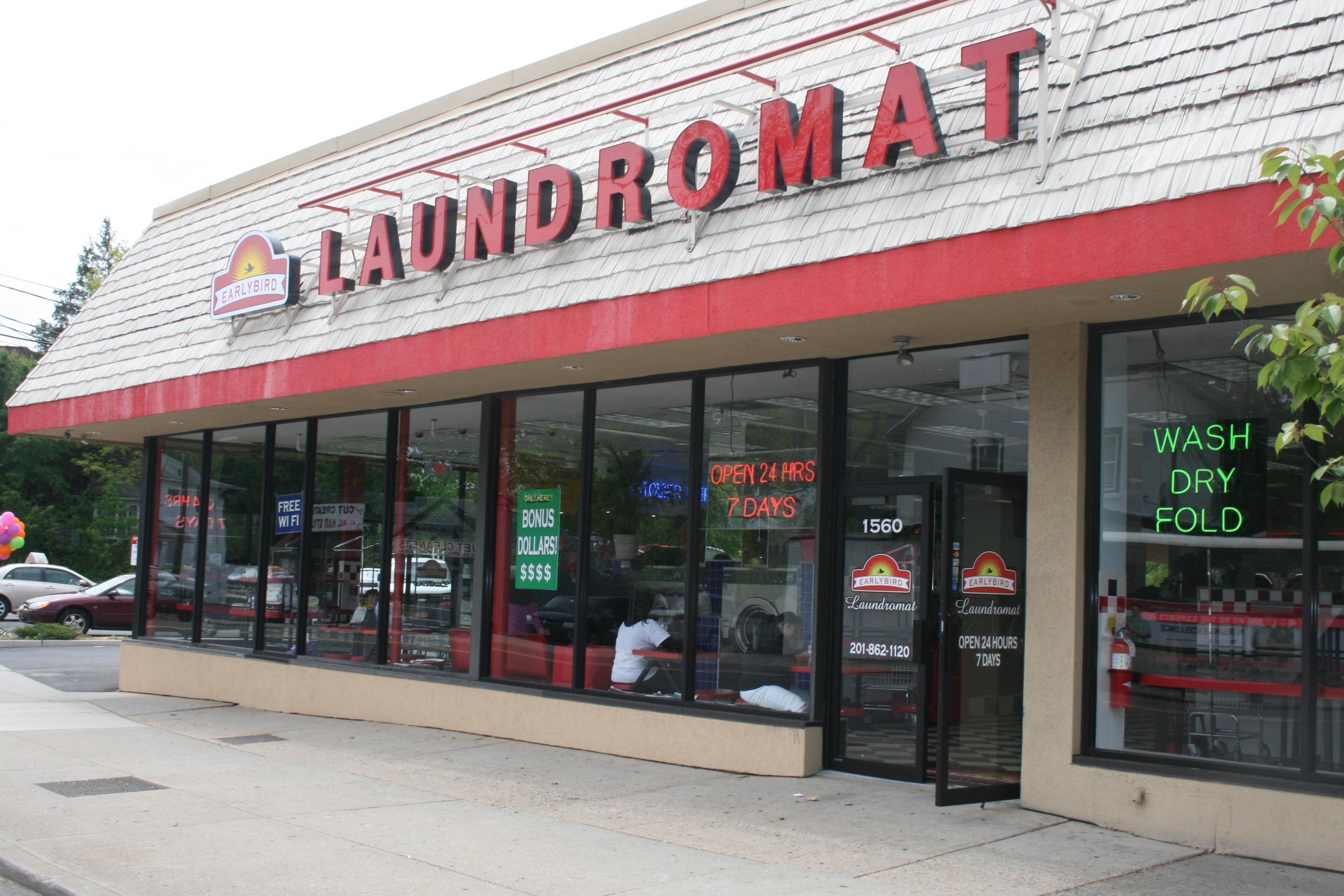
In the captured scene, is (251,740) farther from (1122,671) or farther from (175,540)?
(1122,671)

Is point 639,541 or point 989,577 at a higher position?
point 639,541

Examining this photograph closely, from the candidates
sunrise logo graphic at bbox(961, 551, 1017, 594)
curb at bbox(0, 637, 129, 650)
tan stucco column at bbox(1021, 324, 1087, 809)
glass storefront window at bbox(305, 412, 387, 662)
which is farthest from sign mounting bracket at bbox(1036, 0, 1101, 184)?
curb at bbox(0, 637, 129, 650)

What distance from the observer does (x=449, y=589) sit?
481 inches

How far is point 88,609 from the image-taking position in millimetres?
27641

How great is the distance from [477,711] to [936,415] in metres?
5.52

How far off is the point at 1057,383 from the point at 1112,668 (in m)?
1.94

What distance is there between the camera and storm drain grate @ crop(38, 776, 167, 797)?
865cm

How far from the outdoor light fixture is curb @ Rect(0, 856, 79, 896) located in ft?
20.4

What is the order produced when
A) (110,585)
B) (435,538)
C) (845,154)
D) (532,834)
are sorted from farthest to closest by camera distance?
(110,585) → (435,538) → (845,154) → (532,834)

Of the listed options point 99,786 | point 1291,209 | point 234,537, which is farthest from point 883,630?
point 234,537

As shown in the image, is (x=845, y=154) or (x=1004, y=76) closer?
(x=1004, y=76)

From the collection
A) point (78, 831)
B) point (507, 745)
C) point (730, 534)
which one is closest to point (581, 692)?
point (507, 745)

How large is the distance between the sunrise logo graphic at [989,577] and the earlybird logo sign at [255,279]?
312 inches

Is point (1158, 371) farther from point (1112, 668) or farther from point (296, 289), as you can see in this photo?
point (296, 289)
